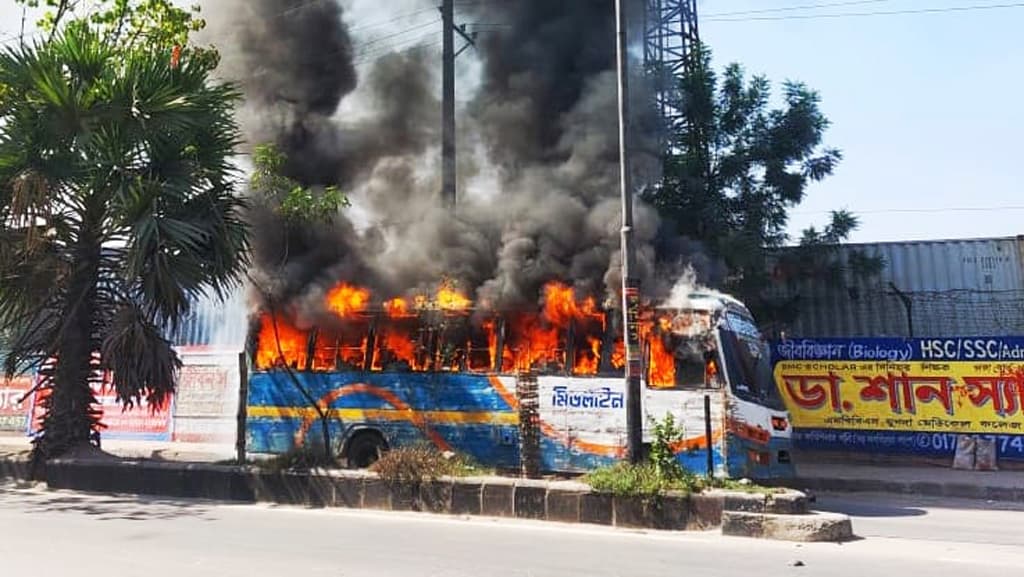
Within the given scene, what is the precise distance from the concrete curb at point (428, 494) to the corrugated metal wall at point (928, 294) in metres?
8.94

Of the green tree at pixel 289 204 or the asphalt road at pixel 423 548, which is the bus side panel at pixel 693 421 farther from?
the green tree at pixel 289 204

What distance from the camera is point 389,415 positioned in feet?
35.0

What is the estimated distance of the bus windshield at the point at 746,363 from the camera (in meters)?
8.97

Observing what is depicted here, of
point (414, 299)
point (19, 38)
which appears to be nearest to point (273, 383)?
point (414, 299)

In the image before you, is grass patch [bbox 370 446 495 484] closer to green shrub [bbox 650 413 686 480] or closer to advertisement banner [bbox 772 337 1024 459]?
green shrub [bbox 650 413 686 480]

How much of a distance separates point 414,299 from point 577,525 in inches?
185

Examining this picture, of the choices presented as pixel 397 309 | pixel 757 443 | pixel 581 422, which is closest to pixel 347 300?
pixel 397 309

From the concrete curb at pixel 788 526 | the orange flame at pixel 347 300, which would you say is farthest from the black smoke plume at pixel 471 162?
the concrete curb at pixel 788 526

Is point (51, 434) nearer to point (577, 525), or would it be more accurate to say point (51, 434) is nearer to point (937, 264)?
point (577, 525)

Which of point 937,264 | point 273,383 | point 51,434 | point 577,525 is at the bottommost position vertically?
point 577,525

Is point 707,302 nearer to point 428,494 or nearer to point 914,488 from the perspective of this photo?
point 428,494

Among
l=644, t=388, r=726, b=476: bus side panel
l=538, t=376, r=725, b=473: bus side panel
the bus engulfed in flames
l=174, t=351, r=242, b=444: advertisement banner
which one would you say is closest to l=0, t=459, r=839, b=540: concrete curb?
l=644, t=388, r=726, b=476: bus side panel

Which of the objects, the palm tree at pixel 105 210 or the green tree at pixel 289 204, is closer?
the palm tree at pixel 105 210

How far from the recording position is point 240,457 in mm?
10023
